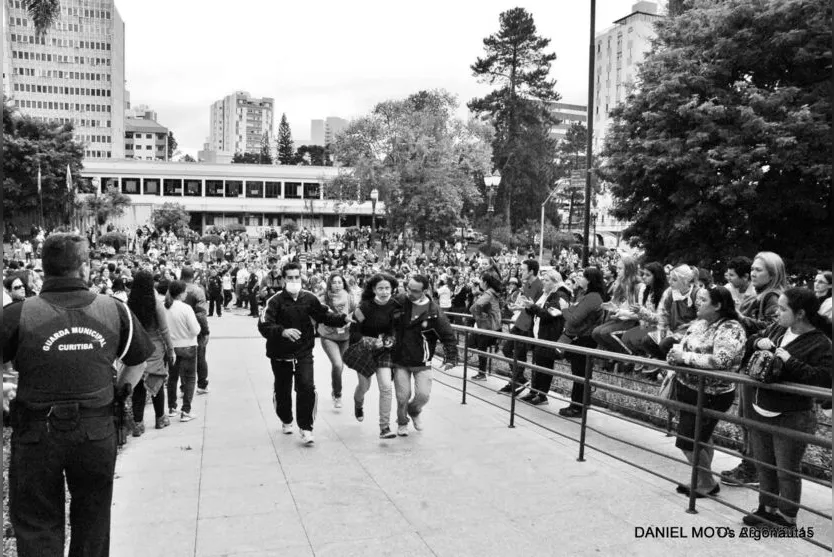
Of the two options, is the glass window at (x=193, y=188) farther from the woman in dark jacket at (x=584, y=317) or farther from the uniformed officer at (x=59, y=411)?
the uniformed officer at (x=59, y=411)

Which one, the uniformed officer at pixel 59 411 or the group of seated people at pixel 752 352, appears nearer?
the uniformed officer at pixel 59 411

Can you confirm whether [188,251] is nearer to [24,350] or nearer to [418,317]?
[418,317]

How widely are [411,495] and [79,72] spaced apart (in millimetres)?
145881

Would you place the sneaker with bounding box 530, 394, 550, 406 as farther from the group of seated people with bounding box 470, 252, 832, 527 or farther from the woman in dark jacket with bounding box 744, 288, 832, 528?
the woman in dark jacket with bounding box 744, 288, 832, 528

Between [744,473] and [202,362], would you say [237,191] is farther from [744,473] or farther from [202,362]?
[744,473]

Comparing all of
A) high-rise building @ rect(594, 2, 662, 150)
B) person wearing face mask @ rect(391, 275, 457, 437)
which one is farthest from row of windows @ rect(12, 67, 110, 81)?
person wearing face mask @ rect(391, 275, 457, 437)

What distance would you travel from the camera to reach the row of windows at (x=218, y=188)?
8588 centimetres

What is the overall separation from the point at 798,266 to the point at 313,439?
45.6 feet

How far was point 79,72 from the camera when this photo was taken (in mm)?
129500

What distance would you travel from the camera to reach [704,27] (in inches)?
699

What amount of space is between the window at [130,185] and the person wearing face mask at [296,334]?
86.3 metres

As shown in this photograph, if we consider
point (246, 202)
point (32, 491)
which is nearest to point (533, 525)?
point (32, 491)

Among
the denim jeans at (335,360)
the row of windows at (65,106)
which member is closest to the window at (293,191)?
the row of windows at (65,106)

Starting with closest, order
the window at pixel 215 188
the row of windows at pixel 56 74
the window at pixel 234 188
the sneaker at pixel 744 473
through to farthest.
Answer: the sneaker at pixel 744 473
the window at pixel 215 188
the window at pixel 234 188
the row of windows at pixel 56 74
